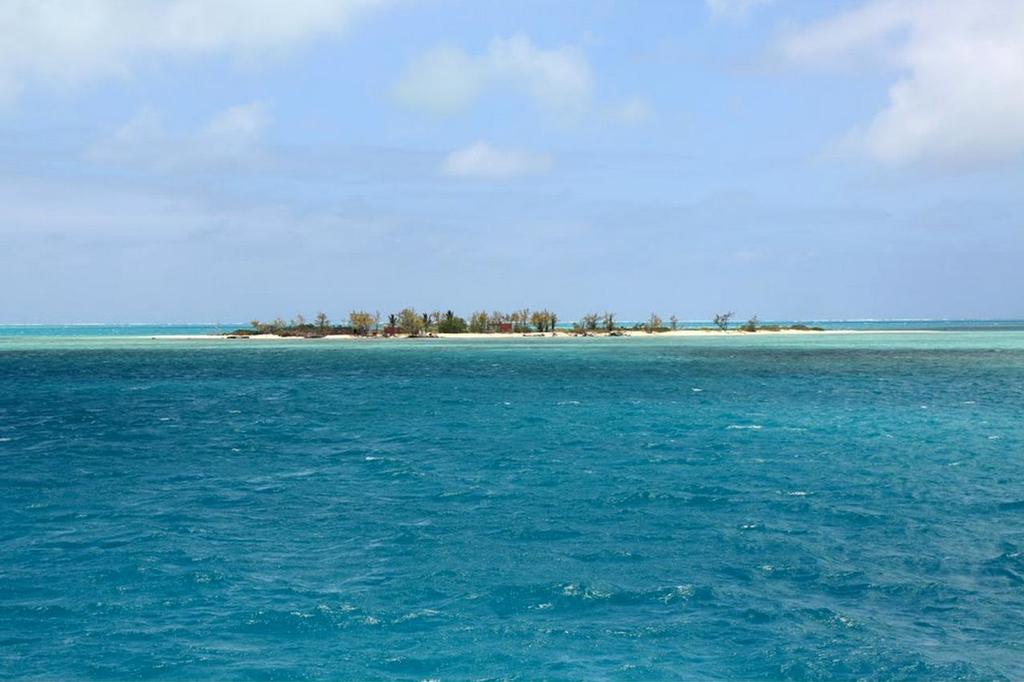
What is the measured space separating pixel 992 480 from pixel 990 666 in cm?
1576

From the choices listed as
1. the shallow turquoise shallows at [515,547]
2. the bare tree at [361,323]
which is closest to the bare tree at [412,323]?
the bare tree at [361,323]

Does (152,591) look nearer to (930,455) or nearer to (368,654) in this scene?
(368,654)

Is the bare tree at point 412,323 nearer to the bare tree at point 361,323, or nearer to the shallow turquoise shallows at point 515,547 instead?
the bare tree at point 361,323

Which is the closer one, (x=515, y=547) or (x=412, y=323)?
(x=515, y=547)

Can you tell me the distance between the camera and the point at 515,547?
18.8 metres

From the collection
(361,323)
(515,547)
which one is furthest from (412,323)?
(515,547)

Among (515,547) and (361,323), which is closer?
(515,547)

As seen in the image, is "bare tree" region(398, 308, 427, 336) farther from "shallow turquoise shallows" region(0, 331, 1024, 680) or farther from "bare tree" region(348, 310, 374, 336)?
"shallow turquoise shallows" region(0, 331, 1024, 680)

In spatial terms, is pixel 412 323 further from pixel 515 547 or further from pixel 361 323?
pixel 515 547

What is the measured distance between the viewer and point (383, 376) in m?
73.1

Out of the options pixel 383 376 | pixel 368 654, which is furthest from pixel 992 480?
pixel 383 376

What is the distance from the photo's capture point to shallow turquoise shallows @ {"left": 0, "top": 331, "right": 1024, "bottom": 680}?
43.3 ft

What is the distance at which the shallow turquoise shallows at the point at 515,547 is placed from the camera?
13188 mm

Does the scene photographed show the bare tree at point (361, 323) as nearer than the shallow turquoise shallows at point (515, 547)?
No
